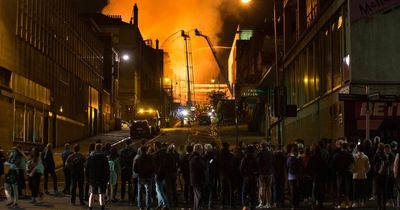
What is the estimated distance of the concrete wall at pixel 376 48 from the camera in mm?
26969

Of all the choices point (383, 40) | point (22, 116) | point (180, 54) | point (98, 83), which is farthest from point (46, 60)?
point (180, 54)

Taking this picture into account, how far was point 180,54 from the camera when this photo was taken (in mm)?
179875

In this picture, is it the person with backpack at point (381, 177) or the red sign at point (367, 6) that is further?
the red sign at point (367, 6)

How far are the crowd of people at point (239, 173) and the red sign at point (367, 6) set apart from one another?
29.5 feet

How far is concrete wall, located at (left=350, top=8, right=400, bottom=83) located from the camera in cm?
2697

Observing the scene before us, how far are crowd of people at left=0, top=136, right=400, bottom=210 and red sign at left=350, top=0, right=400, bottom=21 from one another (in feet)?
29.5

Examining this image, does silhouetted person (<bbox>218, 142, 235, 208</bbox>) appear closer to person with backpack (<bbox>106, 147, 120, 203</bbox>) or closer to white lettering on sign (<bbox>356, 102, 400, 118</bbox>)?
person with backpack (<bbox>106, 147, 120, 203</bbox>)

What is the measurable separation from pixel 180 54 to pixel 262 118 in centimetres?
11292

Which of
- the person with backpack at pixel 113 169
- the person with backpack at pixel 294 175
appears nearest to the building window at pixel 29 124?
the person with backpack at pixel 113 169

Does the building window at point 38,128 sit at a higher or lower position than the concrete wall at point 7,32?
lower

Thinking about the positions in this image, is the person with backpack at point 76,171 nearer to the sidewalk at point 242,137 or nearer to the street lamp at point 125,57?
the sidewalk at point 242,137

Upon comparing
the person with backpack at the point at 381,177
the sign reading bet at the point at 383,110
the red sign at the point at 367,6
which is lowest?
the person with backpack at the point at 381,177

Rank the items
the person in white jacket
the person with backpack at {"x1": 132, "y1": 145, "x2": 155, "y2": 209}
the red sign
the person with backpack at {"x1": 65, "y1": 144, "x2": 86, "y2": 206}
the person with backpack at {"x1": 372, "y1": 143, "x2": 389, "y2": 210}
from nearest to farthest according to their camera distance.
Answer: the person with backpack at {"x1": 132, "y1": 145, "x2": 155, "y2": 209} < the person with backpack at {"x1": 372, "y1": 143, "x2": 389, "y2": 210} < the person in white jacket < the person with backpack at {"x1": 65, "y1": 144, "x2": 86, "y2": 206} < the red sign

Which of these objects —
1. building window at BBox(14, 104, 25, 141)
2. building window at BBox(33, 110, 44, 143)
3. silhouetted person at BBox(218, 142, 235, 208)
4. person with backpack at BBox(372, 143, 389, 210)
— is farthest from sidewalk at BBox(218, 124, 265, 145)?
person with backpack at BBox(372, 143, 389, 210)
